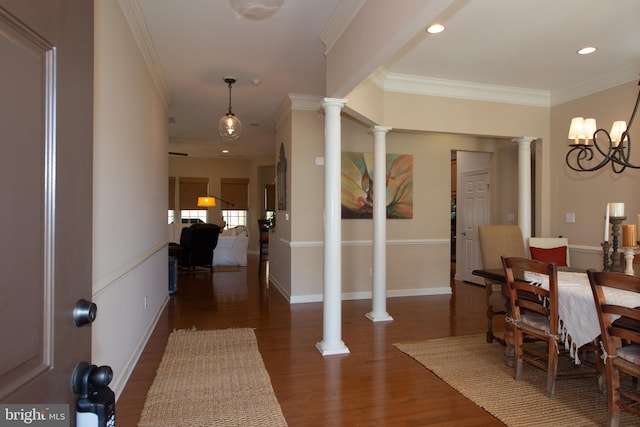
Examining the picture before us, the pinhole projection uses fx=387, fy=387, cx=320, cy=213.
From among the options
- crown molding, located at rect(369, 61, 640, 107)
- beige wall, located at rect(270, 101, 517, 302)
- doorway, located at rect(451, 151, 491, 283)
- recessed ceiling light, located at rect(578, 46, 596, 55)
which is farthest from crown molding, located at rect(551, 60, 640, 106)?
doorway, located at rect(451, 151, 491, 283)

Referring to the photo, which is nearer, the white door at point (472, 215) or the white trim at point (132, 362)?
the white trim at point (132, 362)

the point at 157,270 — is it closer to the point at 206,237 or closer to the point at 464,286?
the point at 206,237

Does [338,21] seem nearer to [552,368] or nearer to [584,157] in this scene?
[552,368]

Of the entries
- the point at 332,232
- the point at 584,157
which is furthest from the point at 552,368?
the point at 584,157

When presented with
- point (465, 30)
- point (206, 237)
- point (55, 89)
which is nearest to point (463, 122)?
point (465, 30)

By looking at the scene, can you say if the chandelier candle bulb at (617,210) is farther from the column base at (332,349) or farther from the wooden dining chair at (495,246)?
the column base at (332,349)

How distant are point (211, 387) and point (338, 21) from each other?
117 inches

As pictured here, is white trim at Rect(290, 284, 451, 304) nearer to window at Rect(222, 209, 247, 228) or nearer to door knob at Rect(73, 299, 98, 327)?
door knob at Rect(73, 299, 98, 327)

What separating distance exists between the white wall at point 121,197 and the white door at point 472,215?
511cm

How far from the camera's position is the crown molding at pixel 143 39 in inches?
112

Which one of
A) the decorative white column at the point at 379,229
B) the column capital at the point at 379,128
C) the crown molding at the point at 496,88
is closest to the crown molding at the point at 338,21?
the crown molding at the point at 496,88

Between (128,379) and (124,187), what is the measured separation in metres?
1.46


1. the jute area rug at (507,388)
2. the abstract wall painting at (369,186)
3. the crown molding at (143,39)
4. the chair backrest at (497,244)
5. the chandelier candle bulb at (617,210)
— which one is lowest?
the jute area rug at (507,388)

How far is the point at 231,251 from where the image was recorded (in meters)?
8.99
